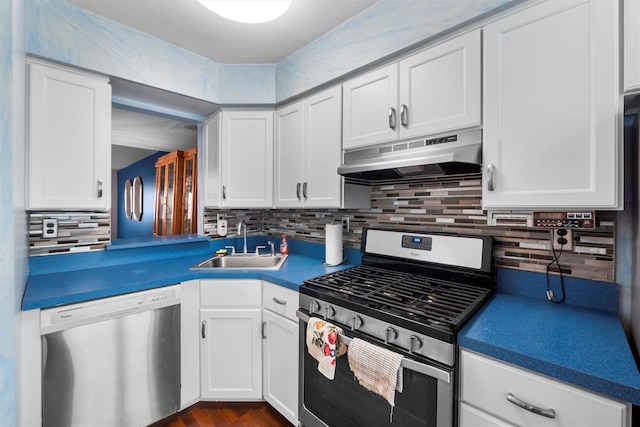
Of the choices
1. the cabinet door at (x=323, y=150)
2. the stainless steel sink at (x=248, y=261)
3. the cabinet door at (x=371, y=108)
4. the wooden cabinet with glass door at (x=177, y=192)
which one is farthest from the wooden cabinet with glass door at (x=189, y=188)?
the cabinet door at (x=371, y=108)

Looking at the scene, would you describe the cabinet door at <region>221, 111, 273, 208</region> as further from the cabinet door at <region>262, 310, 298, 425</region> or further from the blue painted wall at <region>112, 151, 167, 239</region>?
the blue painted wall at <region>112, 151, 167, 239</region>

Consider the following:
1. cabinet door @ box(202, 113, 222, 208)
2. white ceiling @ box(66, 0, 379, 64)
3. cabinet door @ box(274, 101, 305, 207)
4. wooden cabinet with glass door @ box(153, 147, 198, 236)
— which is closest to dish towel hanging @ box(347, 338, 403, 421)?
cabinet door @ box(274, 101, 305, 207)

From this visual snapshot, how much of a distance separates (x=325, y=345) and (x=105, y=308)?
3.82ft

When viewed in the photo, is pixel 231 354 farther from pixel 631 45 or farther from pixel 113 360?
pixel 631 45

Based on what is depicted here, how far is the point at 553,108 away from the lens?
1.10 m

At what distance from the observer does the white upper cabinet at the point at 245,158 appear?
237cm

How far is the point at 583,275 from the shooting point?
1.23 metres

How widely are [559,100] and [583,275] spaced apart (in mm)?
748

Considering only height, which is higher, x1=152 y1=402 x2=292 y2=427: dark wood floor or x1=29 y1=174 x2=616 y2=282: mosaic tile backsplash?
x1=29 y1=174 x2=616 y2=282: mosaic tile backsplash

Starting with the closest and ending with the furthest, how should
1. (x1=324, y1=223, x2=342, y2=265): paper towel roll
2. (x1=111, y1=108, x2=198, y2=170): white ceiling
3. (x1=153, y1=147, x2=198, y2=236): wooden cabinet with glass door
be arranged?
(x1=324, y1=223, x2=342, y2=265): paper towel roll < (x1=111, y1=108, x2=198, y2=170): white ceiling < (x1=153, y1=147, x2=198, y2=236): wooden cabinet with glass door

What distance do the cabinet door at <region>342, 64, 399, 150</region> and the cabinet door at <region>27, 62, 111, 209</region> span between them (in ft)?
5.02

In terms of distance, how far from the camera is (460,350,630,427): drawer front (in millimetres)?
773

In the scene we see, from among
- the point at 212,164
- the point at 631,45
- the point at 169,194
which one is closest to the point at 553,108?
the point at 631,45

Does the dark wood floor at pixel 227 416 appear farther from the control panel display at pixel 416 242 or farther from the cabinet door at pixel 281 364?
the control panel display at pixel 416 242
